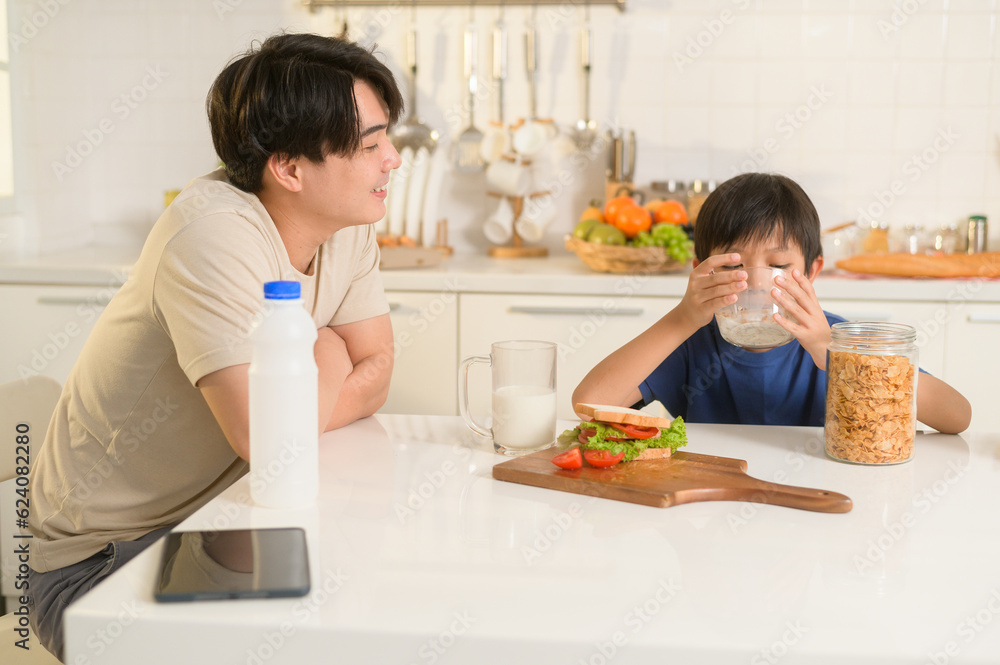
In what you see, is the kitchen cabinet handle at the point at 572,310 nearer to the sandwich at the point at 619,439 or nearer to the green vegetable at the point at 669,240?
the green vegetable at the point at 669,240

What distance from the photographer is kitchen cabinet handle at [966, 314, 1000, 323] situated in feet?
7.45

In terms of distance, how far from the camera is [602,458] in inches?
39.9

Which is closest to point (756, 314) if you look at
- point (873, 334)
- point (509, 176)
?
point (873, 334)

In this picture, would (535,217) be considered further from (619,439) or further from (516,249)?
(619,439)

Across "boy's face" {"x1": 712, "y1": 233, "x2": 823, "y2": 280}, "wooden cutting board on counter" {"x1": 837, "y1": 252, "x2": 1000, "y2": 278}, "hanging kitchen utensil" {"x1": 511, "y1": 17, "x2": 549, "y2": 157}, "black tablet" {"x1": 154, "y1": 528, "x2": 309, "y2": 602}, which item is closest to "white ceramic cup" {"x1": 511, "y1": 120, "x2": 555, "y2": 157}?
"hanging kitchen utensil" {"x1": 511, "y1": 17, "x2": 549, "y2": 157}

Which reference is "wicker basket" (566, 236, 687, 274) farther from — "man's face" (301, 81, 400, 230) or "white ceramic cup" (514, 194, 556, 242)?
"man's face" (301, 81, 400, 230)

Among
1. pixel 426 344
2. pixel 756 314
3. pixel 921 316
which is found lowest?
pixel 426 344

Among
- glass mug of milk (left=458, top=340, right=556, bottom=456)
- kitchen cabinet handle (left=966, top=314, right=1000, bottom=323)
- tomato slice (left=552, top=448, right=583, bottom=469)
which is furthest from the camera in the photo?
kitchen cabinet handle (left=966, top=314, right=1000, bottom=323)

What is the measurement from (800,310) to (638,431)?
0.96 ft

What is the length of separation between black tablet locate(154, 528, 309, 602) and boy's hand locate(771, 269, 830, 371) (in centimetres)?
67

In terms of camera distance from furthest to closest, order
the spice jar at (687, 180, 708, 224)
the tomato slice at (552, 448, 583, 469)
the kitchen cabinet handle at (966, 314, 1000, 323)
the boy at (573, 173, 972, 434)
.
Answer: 1. the spice jar at (687, 180, 708, 224)
2. the kitchen cabinet handle at (966, 314, 1000, 323)
3. the boy at (573, 173, 972, 434)
4. the tomato slice at (552, 448, 583, 469)

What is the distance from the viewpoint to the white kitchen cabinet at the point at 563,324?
2.37 m

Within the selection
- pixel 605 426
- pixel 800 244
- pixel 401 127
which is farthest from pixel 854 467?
pixel 401 127

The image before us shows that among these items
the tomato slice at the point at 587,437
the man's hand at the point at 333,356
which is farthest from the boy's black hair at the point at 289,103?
the tomato slice at the point at 587,437
